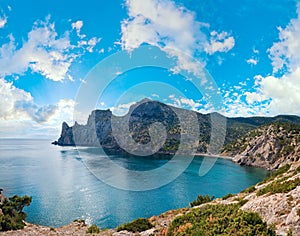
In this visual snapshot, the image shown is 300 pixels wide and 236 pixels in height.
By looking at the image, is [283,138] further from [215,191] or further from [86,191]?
[86,191]

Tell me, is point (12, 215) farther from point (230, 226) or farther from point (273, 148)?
point (273, 148)

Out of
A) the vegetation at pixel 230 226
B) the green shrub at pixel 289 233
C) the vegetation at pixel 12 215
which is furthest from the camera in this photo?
the vegetation at pixel 12 215

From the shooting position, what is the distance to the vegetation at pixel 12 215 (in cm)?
2669

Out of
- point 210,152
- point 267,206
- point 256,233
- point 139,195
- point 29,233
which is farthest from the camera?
point 210,152

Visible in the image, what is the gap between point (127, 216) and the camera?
149ft

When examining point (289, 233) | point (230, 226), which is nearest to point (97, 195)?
point (230, 226)

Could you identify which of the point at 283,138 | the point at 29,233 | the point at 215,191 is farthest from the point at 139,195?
the point at 283,138

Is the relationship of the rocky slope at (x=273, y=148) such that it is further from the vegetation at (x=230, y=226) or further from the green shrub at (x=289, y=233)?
the green shrub at (x=289, y=233)

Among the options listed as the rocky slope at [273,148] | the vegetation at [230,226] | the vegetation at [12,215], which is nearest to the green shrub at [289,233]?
the vegetation at [230,226]

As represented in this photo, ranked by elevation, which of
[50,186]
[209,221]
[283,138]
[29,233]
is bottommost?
[50,186]

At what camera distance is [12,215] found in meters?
33.2

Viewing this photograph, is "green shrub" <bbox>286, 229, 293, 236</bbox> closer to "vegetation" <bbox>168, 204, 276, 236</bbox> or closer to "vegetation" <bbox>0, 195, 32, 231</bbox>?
"vegetation" <bbox>168, 204, 276, 236</bbox>

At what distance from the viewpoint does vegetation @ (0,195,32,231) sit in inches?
1051

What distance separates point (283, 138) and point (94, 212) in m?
112
